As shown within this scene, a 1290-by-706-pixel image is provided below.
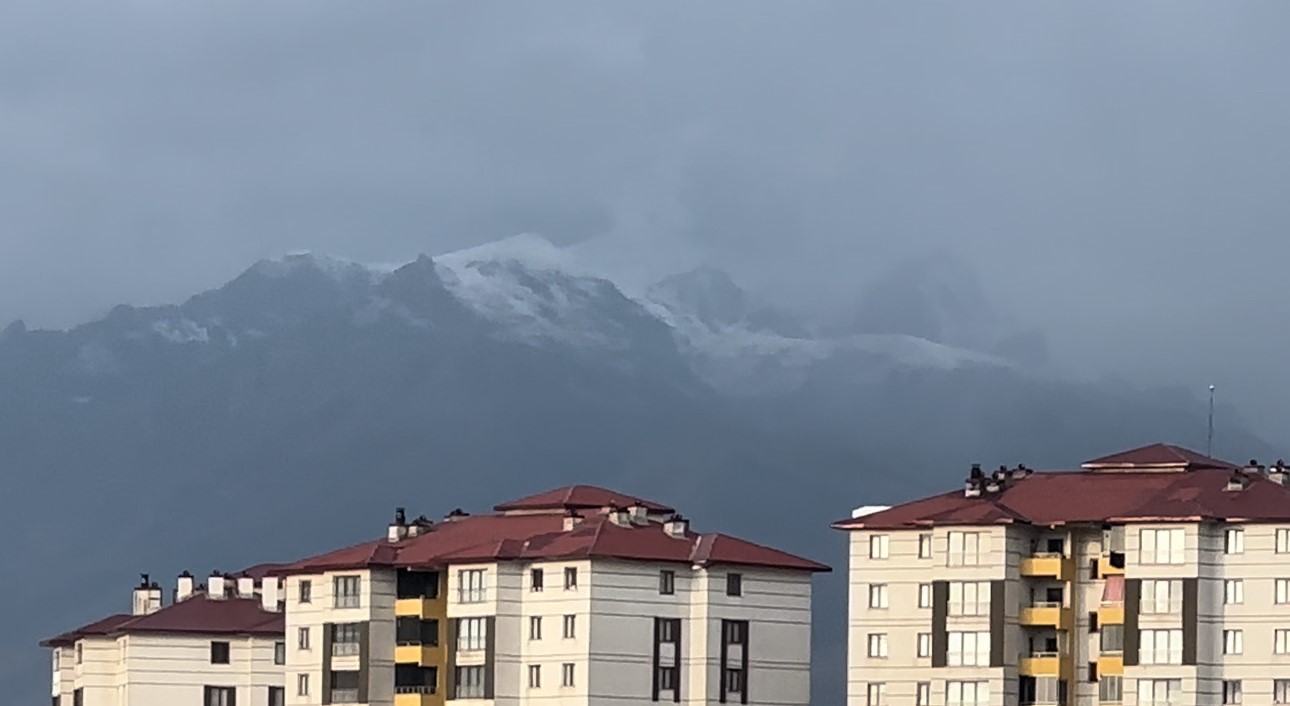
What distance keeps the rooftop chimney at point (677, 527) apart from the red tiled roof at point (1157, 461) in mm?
13818

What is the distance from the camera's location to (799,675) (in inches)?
4766

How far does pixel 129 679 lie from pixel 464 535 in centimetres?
1710

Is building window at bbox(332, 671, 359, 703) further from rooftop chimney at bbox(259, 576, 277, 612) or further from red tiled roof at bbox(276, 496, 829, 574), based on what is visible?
rooftop chimney at bbox(259, 576, 277, 612)

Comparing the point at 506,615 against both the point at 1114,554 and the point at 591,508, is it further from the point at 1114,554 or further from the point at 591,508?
the point at 1114,554

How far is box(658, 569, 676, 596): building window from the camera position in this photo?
117375 millimetres

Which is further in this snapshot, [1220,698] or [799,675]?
[799,675]

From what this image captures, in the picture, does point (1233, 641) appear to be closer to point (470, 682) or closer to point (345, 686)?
point (470, 682)

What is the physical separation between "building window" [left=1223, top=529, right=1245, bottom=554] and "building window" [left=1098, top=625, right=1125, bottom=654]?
13.9 ft

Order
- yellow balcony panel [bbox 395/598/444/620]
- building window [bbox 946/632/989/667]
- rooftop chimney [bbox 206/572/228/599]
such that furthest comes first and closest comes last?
rooftop chimney [bbox 206/572/228/599] → yellow balcony panel [bbox 395/598/444/620] → building window [bbox 946/632/989/667]

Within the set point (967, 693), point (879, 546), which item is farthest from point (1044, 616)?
point (879, 546)

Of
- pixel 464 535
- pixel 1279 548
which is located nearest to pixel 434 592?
pixel 464 535

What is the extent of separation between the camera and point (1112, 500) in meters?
112

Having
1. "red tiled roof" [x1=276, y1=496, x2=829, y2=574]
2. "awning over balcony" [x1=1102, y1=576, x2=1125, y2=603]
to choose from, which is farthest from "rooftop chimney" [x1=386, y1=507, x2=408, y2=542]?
"awning over balcony" [x1=1102, y1=576, x2=1125, y2=603]

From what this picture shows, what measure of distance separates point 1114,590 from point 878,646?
8.12 metres
